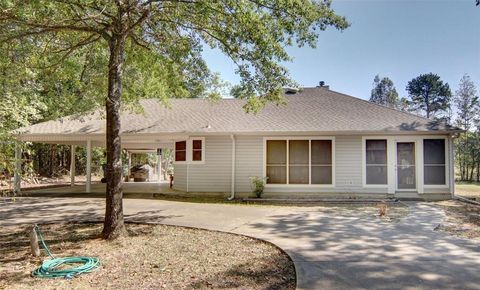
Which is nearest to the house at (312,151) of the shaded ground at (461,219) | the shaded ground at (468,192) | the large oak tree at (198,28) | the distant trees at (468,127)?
the shaded ground at (461,219)

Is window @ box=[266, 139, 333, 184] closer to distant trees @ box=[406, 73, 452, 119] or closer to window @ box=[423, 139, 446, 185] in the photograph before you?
window @ box=[423, 139, 446, 185]

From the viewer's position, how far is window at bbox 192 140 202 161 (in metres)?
13.7

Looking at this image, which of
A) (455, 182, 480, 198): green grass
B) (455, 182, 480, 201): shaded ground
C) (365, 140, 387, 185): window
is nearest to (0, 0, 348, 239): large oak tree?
(365, 140, 387, 185): window

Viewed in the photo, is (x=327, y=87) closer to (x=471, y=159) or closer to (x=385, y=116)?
(x=385, y=116)

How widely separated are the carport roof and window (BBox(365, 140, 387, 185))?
2.57 ft

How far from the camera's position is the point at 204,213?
31.2ft

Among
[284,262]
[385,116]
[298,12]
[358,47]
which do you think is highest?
[358,47]

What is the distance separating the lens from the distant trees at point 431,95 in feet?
152

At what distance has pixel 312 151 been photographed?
43.6 feet

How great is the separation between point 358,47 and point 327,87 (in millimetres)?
4233

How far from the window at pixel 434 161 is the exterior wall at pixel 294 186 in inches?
7.3

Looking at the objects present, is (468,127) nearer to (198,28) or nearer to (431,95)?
(431,95)

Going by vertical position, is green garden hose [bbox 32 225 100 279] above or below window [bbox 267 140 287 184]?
below

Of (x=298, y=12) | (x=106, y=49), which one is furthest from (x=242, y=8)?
(x=106, y=49)
